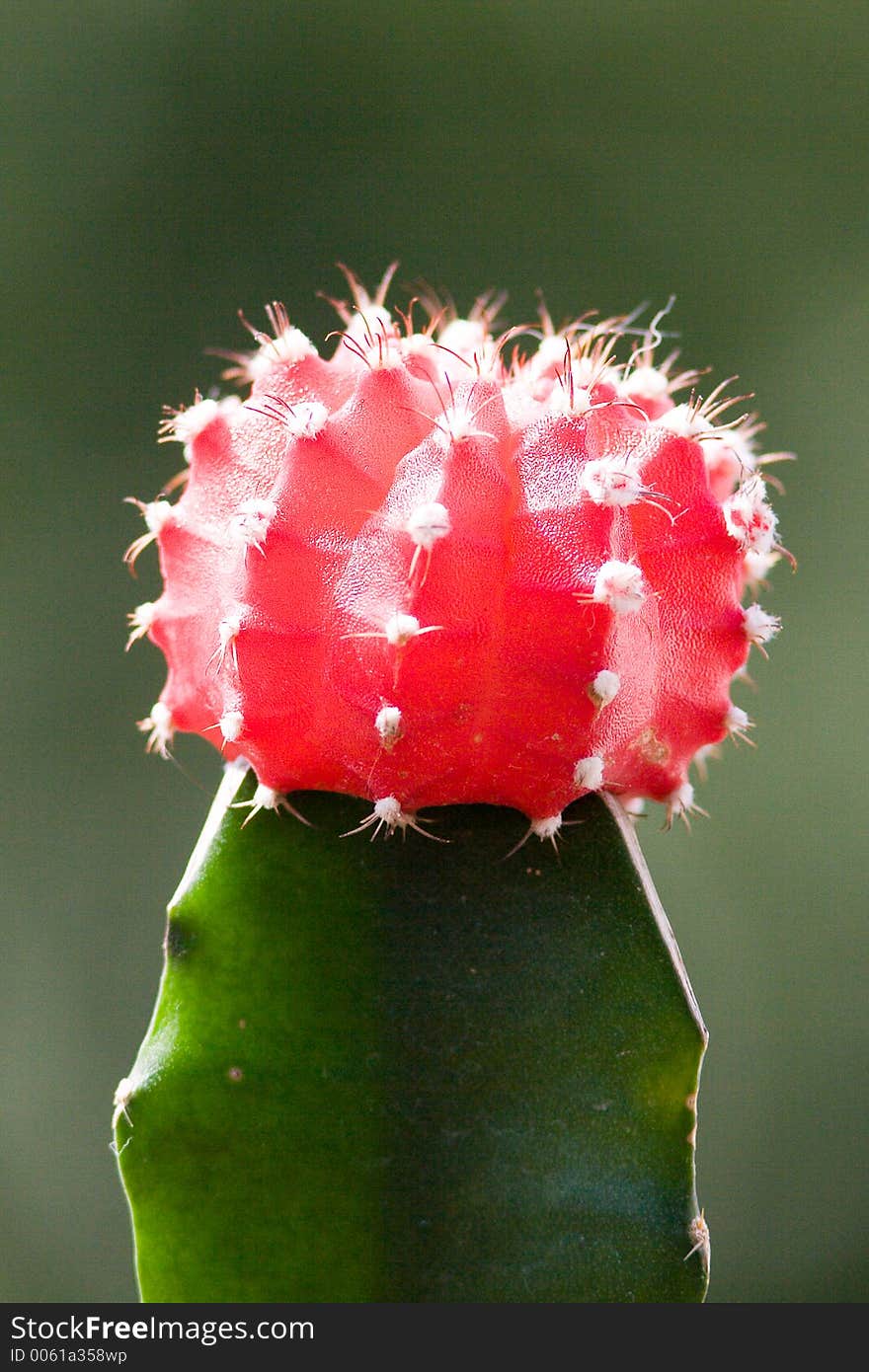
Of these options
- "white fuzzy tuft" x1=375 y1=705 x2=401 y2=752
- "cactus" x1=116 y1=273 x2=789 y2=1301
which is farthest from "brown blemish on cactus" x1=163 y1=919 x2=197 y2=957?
"white fuzzy tuft" x1=375 y1=705 x2=401 y2=752

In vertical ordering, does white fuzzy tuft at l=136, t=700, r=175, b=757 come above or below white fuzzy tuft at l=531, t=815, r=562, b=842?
above

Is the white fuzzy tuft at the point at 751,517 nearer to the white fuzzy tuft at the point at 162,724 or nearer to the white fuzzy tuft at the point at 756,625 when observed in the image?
the white fuzzy tuft at the point at 756,625

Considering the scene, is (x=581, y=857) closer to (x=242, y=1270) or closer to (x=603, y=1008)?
(x=603, y=1008)

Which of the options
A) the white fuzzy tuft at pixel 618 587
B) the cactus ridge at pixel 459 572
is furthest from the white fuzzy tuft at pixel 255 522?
the white fuzzy tuft at pixel 618 587

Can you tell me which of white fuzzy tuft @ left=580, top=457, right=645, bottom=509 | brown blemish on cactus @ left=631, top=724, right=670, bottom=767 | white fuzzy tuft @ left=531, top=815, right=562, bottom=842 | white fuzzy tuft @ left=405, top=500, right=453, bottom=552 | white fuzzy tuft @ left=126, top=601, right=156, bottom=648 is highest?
white fuzzy tuft @ left=580, top=457, right=645, bottom=509

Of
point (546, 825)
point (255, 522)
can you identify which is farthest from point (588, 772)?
point (255, 522)

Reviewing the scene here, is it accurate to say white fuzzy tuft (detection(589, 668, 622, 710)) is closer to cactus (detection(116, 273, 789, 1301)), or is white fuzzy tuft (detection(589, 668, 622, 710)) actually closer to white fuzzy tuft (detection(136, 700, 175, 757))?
cactus (detection(116, 273, 789, 1301))

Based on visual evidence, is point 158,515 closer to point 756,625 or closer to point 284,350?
point 284,350
